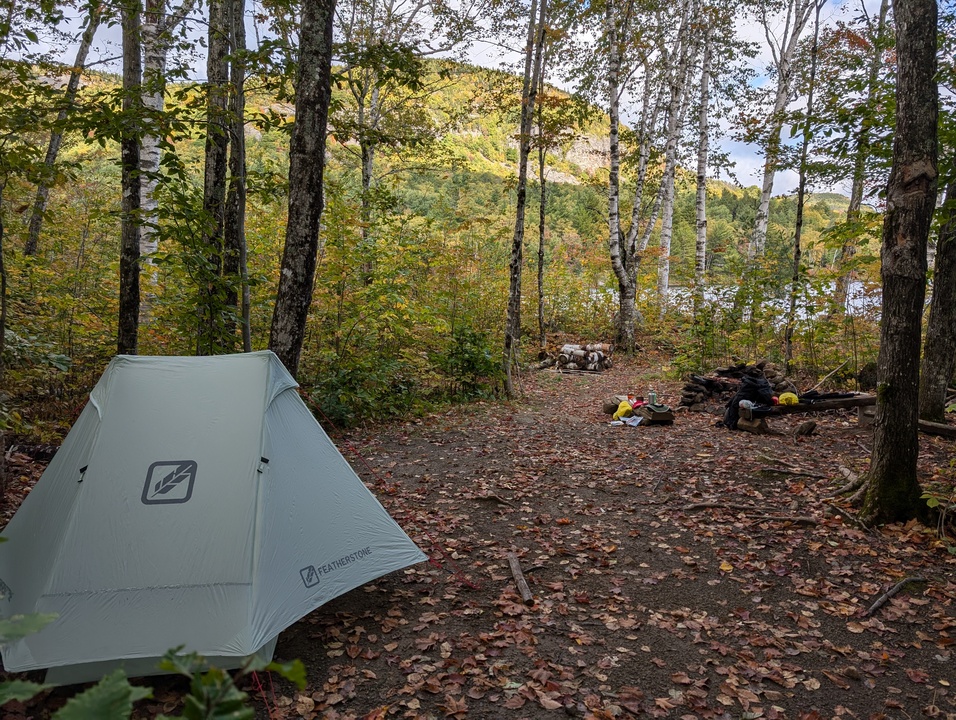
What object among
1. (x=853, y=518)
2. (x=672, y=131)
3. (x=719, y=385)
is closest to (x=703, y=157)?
(x=672, y=131)

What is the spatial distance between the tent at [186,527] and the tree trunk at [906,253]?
415 cm

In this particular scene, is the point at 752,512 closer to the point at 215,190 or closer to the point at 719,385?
the point at 719,385

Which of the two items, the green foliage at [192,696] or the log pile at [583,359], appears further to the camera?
the log pile at [583,359]

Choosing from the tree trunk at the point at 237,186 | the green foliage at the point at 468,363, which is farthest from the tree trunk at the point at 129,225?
the green foliage at the point at 468,363

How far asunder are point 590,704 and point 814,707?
1234mm

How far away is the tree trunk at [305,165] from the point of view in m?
5.37

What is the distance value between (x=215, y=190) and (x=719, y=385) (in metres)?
8.79

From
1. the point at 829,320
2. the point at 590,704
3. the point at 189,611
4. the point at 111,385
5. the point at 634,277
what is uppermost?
the point at 634,277

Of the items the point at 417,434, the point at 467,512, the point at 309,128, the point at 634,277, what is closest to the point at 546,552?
the point at 467,512

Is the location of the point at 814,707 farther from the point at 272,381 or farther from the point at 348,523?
the point at 272,381

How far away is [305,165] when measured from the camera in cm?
543

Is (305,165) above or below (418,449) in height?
above

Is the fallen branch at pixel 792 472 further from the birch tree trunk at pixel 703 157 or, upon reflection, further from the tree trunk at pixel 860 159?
the birch tree trunk at pixel 703 157

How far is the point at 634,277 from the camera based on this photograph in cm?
1733
